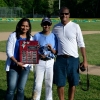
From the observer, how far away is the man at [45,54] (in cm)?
520

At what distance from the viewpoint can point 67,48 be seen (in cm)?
523

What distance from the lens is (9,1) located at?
95000mm

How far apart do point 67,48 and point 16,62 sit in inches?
39.2

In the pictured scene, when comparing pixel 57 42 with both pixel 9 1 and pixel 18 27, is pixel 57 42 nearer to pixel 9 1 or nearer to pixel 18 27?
pixel 18 27

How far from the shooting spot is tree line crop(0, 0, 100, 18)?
8012 centimetres

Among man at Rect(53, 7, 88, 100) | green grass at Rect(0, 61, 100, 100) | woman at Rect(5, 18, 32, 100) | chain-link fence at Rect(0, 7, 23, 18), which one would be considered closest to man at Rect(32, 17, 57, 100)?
man at Rect(53, 7, 88, 100)

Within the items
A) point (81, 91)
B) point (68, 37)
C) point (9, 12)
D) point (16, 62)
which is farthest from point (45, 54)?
point (9, 12)

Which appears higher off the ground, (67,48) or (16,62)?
(67,48)

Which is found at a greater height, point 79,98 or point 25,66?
point 25,66

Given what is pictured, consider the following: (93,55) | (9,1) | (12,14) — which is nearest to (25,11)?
(9,1)

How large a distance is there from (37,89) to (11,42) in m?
1.13

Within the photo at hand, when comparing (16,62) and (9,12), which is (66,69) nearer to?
(16,62)

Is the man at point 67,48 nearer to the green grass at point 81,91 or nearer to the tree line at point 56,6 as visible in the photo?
the green grass at point 81,91

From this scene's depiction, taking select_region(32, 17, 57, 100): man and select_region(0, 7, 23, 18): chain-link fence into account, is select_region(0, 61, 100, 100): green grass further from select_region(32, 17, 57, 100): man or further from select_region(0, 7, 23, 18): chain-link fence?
select_region(0, 7, 23, 18): chain-link fence
